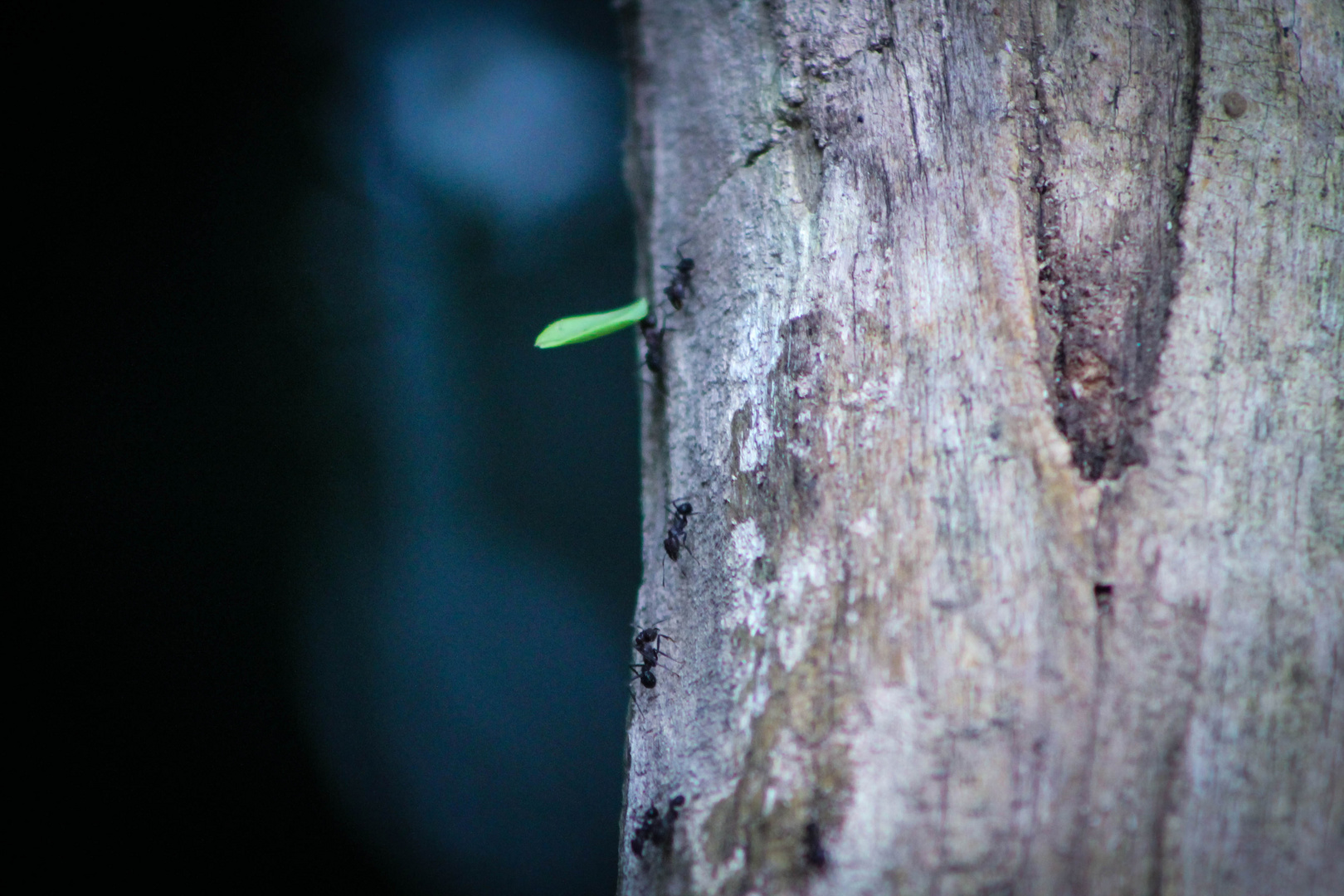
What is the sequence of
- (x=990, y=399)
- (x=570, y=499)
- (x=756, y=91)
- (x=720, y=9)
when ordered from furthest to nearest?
(x=570, y=499) → (x=720, y=9) → (x=756, y=91) → (x=990, y=399)

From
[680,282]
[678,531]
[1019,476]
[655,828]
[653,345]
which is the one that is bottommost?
[655,828]

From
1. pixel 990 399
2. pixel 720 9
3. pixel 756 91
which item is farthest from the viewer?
pixel 720 9

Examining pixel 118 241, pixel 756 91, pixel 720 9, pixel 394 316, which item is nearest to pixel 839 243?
pixel 756 91

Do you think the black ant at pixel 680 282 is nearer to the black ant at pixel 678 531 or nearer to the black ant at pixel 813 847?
the black ant at pixel 678 531

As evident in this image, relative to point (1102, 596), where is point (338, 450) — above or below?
below

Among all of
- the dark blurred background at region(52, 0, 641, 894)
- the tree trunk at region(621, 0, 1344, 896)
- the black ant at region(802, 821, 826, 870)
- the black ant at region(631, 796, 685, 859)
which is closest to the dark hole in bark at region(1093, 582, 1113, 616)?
the tree trunk at region(621, 0, 1344, 896)

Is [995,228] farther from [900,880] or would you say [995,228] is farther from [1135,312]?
[900,880]

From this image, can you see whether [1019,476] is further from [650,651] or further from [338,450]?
[338,450]

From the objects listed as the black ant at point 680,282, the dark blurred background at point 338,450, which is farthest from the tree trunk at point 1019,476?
the dark blurred background at point 338,450

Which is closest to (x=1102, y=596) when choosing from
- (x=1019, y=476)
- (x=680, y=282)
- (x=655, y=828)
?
(x=1019, y=476)
